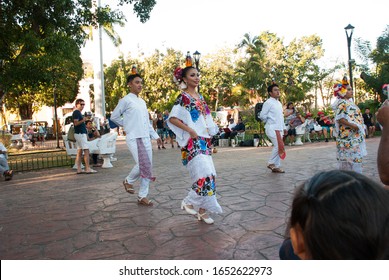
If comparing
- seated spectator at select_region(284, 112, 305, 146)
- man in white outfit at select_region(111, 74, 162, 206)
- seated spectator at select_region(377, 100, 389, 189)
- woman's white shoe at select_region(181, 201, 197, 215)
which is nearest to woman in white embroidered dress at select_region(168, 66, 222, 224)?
woman's white shoe at select_region(181, 201, 197, 215)

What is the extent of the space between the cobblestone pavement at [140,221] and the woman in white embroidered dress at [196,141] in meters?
0.24

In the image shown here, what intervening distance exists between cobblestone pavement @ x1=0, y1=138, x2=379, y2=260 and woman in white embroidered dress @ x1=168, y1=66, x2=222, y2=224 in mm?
245

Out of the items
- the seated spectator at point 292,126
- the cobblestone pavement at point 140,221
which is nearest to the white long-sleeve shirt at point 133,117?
the cobblestone pavement at point 140,221

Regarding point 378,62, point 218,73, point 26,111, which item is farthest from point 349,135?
point 26,111

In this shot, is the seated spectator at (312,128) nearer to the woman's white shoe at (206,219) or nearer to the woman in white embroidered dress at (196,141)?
the woman in white embroidered dress at (196,141)

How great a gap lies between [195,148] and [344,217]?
3.13m

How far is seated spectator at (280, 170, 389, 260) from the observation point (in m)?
0.78

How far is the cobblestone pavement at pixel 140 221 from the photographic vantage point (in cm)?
317

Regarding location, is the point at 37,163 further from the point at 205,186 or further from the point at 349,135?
the point at 349,135

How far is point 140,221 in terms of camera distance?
13.6 feet

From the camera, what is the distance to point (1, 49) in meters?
8.16

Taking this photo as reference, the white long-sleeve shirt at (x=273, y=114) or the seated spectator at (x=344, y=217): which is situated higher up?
the white long-sleeve shirt at (x=273, y=114)

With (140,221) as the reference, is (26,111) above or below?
above
